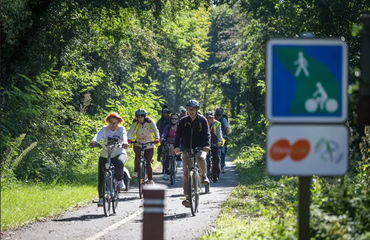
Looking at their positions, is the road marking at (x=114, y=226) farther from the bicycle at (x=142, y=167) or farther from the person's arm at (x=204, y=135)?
the bicycle at (x=142, y=167)

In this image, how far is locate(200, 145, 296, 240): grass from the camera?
7922 millimetres

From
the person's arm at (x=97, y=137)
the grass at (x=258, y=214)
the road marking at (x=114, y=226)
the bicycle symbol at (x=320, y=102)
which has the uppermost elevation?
the bicycle symbol at (x=320, y=102)

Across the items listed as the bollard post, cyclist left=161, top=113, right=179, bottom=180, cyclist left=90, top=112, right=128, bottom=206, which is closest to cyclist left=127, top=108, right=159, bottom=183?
Result: cyclist left=90, top=112, right=128, bottom=206

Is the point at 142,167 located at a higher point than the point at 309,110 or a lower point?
lower

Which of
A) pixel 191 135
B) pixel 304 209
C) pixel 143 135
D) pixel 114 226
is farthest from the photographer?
pixel 143 135

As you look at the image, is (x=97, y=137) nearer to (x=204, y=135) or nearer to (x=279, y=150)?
(x=204, y=135)

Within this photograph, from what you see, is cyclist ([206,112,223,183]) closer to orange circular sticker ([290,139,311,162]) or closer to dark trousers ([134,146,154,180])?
dark trousers ([134,146,154,180])

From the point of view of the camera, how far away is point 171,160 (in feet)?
59.3

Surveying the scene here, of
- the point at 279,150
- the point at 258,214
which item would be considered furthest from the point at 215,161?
the point at 279,150

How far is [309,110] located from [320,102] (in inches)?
4.5

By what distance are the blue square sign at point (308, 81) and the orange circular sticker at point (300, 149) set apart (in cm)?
18

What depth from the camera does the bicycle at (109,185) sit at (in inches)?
462

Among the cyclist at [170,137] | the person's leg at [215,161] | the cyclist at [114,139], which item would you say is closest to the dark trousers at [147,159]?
the cyclist at [114,139]

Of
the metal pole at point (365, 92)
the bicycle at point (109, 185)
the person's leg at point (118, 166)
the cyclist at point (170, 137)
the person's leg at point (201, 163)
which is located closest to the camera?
the metal pole at point (365, 92)
